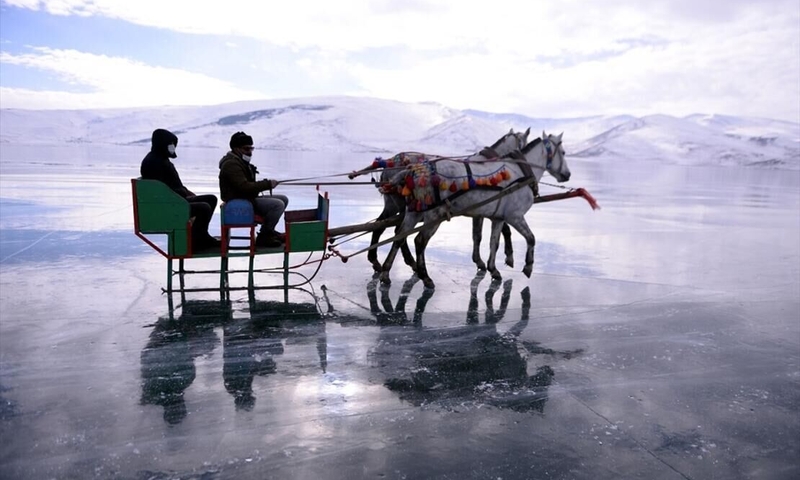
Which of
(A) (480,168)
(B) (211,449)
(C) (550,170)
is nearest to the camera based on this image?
(B) (211,449)

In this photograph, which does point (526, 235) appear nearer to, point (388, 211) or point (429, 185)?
point (429, 185)

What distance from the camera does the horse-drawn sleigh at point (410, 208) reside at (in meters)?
6.14

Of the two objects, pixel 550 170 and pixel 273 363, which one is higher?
pixel 550 170

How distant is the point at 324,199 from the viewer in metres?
6.89

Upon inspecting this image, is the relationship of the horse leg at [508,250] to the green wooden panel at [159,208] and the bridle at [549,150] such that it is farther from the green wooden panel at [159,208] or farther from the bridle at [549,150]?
the green wooden panel at [159,208]

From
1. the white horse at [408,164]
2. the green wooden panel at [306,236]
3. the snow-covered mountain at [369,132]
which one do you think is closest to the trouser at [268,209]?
the green wooden panel at [306,236]

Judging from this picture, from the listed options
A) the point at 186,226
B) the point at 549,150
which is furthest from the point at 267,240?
the point at 549,150

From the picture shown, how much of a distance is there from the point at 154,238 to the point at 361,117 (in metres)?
168

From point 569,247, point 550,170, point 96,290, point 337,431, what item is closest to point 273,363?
point 337,431

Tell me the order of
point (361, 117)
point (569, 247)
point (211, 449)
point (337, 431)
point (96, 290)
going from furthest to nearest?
1. point (361, 117)
2. point (569, 247)
3. point (96, 290)
4. point (337, 431)
5. point (211, 449)

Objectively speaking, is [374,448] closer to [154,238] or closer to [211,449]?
[211,449]

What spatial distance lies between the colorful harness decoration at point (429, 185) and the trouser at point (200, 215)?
2.20 m

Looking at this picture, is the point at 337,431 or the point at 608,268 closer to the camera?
the point at 337,431

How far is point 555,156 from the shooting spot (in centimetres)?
830
